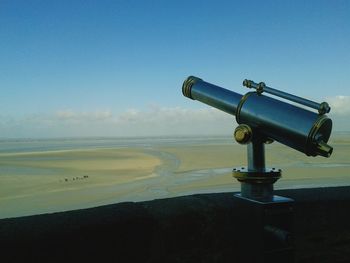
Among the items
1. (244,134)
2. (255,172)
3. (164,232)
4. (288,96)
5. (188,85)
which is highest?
(188,85)

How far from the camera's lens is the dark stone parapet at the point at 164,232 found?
1354mm

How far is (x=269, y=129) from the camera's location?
5.31ft

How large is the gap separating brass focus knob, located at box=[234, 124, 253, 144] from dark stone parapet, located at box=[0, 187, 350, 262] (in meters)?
0.32

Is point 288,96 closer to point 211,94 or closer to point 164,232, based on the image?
point 211,94

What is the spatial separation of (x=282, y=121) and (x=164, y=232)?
2.38ft

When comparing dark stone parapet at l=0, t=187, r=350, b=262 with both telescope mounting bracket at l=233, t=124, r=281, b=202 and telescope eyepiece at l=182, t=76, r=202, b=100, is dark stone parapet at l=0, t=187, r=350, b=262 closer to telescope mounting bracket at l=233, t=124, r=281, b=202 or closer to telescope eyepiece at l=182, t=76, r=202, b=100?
telescope mounting bracket at l=233, t=124, r=281, b=202

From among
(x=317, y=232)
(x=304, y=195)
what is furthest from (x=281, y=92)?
(x=317, y=232)

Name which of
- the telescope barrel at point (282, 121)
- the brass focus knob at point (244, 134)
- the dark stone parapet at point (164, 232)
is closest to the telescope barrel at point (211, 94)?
the telescope barrel at point (282, 121)

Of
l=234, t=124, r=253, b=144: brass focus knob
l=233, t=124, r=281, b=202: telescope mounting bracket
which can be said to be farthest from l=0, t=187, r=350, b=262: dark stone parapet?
l=234, t=124, r=253, b=144: brass focus knob

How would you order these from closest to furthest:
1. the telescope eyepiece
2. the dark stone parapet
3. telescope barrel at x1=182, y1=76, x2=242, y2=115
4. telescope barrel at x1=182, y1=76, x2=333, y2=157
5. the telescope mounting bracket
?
1. the dark stone parapet
2. telescope barrel at x1=182, y1=76, x2=333, y2=157
3. the telescope mounting bracket
4. telescope barrel at x1=182, y1=76, x2=242, y2=115
5. the telescope eyepiece

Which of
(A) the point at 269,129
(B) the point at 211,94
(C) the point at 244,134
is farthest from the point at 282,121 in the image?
(B) the point at 211,94

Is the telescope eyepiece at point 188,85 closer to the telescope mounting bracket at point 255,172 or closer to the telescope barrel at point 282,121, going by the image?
the telescope barrel at point 282,121

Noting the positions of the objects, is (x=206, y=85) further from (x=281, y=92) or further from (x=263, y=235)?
(x=263, y=235)

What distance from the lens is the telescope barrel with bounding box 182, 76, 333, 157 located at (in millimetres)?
1508
